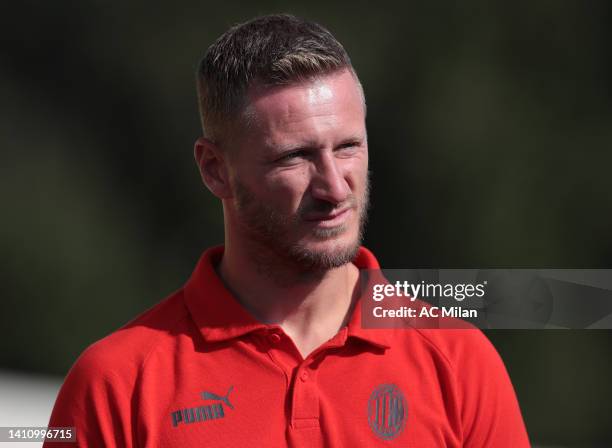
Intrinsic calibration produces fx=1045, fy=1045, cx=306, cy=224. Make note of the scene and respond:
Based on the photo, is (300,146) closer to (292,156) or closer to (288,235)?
(292,156)

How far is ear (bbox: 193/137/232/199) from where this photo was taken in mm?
2215

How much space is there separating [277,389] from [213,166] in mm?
516

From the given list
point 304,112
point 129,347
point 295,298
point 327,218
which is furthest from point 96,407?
point 304,112

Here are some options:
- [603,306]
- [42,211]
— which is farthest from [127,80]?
[603,306]

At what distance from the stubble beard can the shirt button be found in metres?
0.14

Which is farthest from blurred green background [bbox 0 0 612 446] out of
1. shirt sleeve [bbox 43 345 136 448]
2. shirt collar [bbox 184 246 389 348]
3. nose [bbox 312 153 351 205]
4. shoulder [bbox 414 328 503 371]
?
shirt sleeve [bbox 43 345 136 448]

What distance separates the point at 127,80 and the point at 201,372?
462 cm

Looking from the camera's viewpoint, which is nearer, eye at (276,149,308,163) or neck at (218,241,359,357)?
eye at (276,149,308,163)

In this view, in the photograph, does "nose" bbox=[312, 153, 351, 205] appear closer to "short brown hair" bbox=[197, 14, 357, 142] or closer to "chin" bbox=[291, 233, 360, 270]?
"chin" bbox=[291, 233, 360, 270]

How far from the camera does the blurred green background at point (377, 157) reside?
4945 mm

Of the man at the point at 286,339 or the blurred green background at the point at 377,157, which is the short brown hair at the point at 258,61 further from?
the blurred green background at the point at 377,157

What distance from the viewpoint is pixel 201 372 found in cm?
205

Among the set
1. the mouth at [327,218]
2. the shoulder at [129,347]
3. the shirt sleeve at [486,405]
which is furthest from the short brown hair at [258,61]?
the shirt sleeve at [486,405]

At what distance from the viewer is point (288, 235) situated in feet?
6.82
